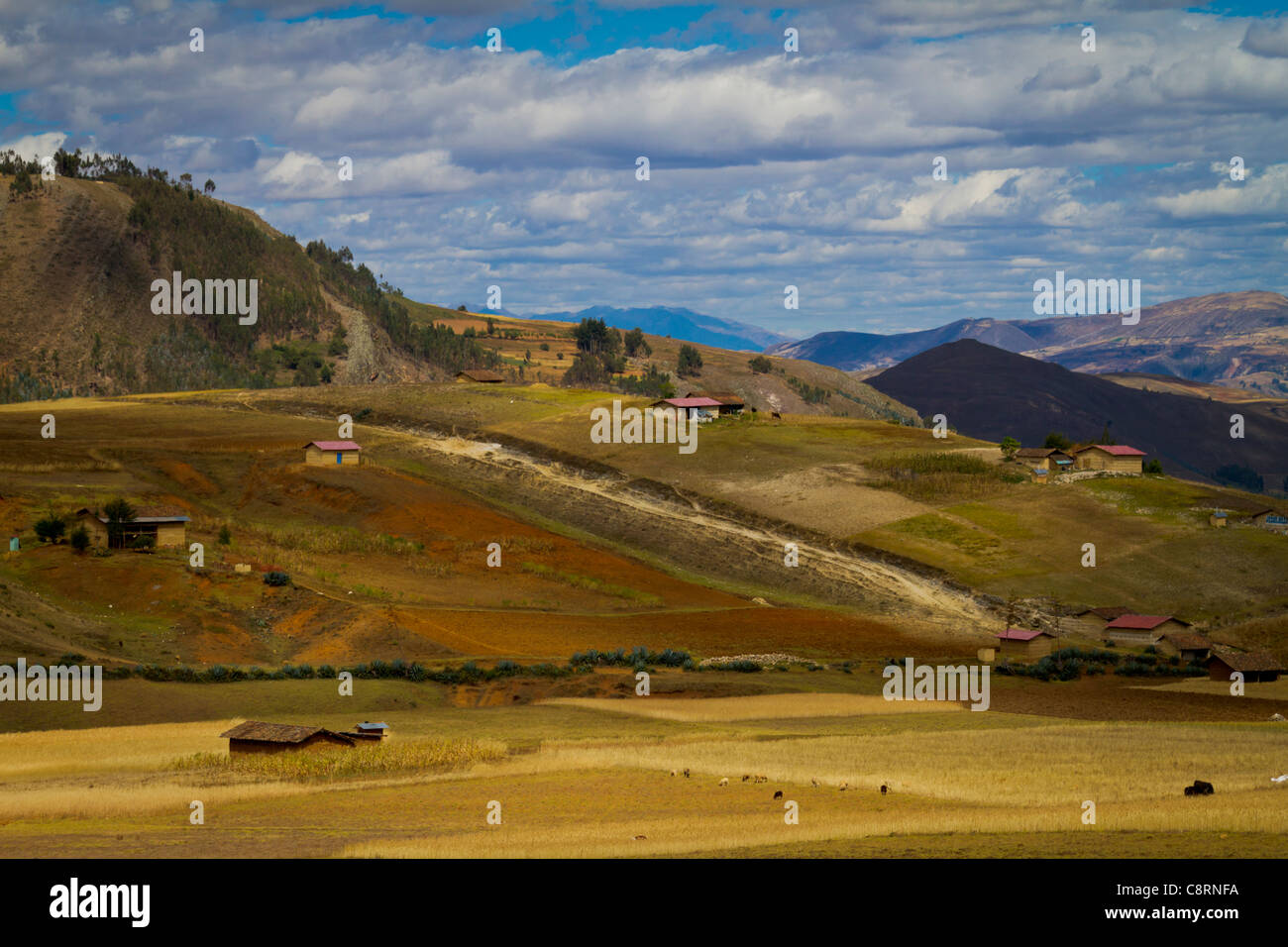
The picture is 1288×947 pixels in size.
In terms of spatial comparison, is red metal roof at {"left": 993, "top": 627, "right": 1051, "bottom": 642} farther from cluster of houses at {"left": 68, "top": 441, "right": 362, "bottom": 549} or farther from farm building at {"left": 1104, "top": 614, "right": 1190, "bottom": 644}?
cluster of houses at {"left": 68, "top": 441, "right": 362, "bottom": 549}

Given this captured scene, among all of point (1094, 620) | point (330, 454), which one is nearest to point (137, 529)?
point (330, 454)

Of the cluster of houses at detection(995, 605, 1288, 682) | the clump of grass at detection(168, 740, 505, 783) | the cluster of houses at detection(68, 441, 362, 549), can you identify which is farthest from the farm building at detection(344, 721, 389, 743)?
the cluster of houses at detection(995, 605, 1288, 682)

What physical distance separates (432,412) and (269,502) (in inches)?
1830

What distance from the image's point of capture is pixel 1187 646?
82.1m

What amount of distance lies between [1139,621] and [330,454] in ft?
225

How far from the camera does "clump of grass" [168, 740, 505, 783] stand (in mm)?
43281

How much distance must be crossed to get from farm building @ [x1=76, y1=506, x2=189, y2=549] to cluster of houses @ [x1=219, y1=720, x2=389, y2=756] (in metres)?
39.7

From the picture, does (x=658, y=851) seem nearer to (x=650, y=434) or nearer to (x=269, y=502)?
(x=269, y=502)

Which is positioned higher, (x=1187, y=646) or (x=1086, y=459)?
(x=1086, y=459)

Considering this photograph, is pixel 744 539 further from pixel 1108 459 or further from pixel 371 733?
pixel 371 733

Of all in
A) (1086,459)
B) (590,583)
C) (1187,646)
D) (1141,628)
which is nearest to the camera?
(1187,646)

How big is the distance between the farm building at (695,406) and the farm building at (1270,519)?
60219 mm

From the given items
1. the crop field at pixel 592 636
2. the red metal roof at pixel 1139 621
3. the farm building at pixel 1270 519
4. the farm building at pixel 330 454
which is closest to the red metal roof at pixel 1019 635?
the crop field at pixel 592 636

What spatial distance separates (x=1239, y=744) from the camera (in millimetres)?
46562
